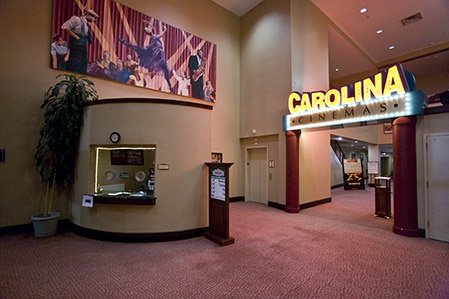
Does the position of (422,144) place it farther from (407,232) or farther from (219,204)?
(219,204)

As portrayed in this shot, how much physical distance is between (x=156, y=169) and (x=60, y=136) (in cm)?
230

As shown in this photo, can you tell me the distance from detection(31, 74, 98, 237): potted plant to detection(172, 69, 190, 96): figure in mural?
119 inches

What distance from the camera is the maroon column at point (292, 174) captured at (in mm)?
6859

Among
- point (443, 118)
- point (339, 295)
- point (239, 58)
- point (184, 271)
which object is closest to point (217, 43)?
point (239, 58)

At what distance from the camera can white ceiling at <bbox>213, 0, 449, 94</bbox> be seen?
786cm

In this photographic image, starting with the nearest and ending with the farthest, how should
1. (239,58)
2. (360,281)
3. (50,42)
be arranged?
(360,281), (50,42), (239,58)

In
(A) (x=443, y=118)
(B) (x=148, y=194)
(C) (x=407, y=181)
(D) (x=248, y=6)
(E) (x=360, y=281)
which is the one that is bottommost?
(E) (x=360, y=281)

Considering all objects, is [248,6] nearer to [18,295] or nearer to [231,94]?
[231,94]

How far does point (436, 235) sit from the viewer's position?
4504 mm

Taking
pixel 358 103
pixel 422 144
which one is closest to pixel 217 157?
pixel 358 103

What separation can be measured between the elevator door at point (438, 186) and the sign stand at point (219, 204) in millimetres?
4146

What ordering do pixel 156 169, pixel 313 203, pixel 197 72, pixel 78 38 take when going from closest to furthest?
pixel 156 169
pixel 78 38
pixel 313 203
pixel 197 72

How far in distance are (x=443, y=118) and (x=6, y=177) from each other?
30.2 feet

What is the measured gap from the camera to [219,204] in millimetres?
4465
